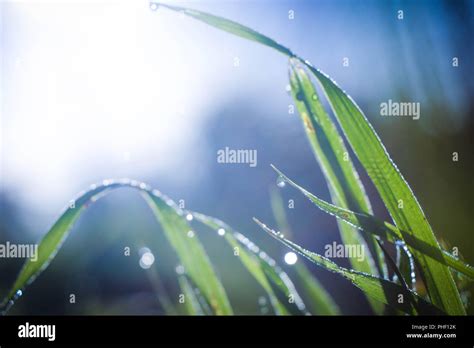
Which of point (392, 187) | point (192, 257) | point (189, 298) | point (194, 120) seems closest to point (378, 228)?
point (392, 187)

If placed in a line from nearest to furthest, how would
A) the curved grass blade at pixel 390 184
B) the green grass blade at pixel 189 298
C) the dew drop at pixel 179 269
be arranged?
the curved grass blade at pixel 390 184 → the green grass blade at pixel 189 298 → the dew drop at pixel 179 269

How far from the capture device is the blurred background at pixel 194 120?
120 centimetres

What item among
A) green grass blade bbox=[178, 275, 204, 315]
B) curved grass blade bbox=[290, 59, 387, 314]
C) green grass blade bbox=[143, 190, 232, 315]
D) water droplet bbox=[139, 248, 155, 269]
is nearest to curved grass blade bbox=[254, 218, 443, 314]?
curved grass blade bbox=[290, 59, 387, 314]

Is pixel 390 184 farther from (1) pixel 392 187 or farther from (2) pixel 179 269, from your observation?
(2) pixel 179 269

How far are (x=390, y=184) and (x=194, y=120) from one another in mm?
626

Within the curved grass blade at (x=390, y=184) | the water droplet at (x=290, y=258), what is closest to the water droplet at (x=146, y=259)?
the water droplet at (x=290, y=258)

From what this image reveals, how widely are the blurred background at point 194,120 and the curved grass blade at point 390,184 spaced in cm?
41

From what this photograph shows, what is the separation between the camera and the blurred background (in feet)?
3.94

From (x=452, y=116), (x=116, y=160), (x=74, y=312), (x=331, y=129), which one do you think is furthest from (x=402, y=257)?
(x=74, y=312)

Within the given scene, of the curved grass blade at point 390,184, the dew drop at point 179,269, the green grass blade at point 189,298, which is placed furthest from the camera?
the dew drop at point 179,269

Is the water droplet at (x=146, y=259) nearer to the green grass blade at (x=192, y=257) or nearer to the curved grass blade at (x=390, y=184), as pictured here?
the green grass blade at (x=192, y=257)

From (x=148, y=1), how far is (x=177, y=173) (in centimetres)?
49

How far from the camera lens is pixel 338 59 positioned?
3.96ft
